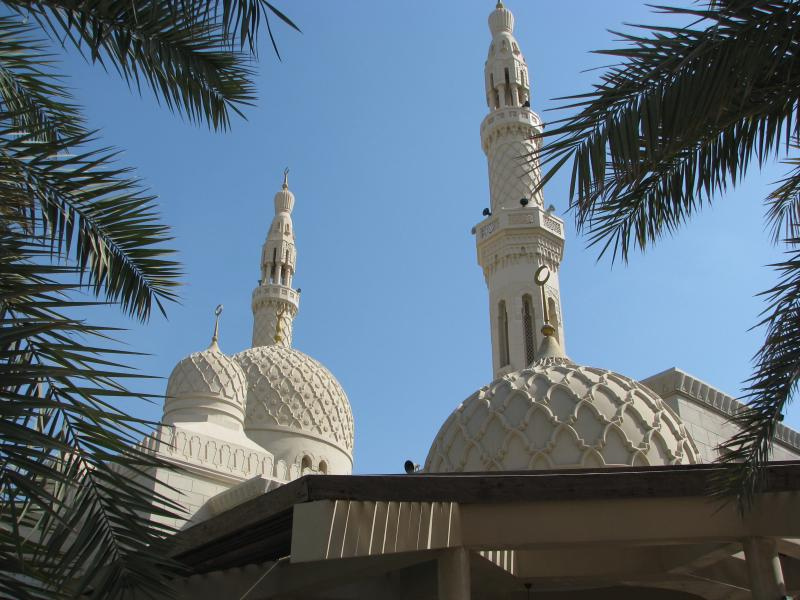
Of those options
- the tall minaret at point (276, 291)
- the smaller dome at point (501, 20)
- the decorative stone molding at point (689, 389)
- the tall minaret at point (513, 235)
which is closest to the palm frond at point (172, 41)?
the decorative stone molding at point (689, 389)

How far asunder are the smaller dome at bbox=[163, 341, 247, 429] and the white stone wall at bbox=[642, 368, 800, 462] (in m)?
9.30

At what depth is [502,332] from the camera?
67.9 feet

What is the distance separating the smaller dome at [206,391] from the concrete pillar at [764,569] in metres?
15.1

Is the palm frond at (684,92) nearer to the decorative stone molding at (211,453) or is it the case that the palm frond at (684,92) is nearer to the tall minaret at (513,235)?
the decorative stone molding at (211,453)

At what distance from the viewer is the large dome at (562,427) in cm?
1041

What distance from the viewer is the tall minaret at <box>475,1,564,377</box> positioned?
20375mm

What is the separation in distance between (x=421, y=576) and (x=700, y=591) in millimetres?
2765

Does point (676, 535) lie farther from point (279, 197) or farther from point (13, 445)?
A: point (279, 197)

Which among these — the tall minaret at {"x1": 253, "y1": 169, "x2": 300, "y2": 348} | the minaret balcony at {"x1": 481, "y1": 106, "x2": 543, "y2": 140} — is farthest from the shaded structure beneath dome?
the tall minaret at {"x1": 253, "y1": 169, "x2": 300, "y2": 348}

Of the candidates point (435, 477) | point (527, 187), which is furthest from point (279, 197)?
point (435, 477)

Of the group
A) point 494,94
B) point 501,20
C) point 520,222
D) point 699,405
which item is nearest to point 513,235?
point 520,222

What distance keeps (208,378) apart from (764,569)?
15.6 metres

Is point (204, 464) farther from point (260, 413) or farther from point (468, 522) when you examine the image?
point (468, 522)

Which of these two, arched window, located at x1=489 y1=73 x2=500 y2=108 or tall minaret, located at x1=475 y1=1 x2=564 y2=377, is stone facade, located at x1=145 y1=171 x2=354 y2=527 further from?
arched window, located at x1=489 y1=73 x2=500 y2=108
